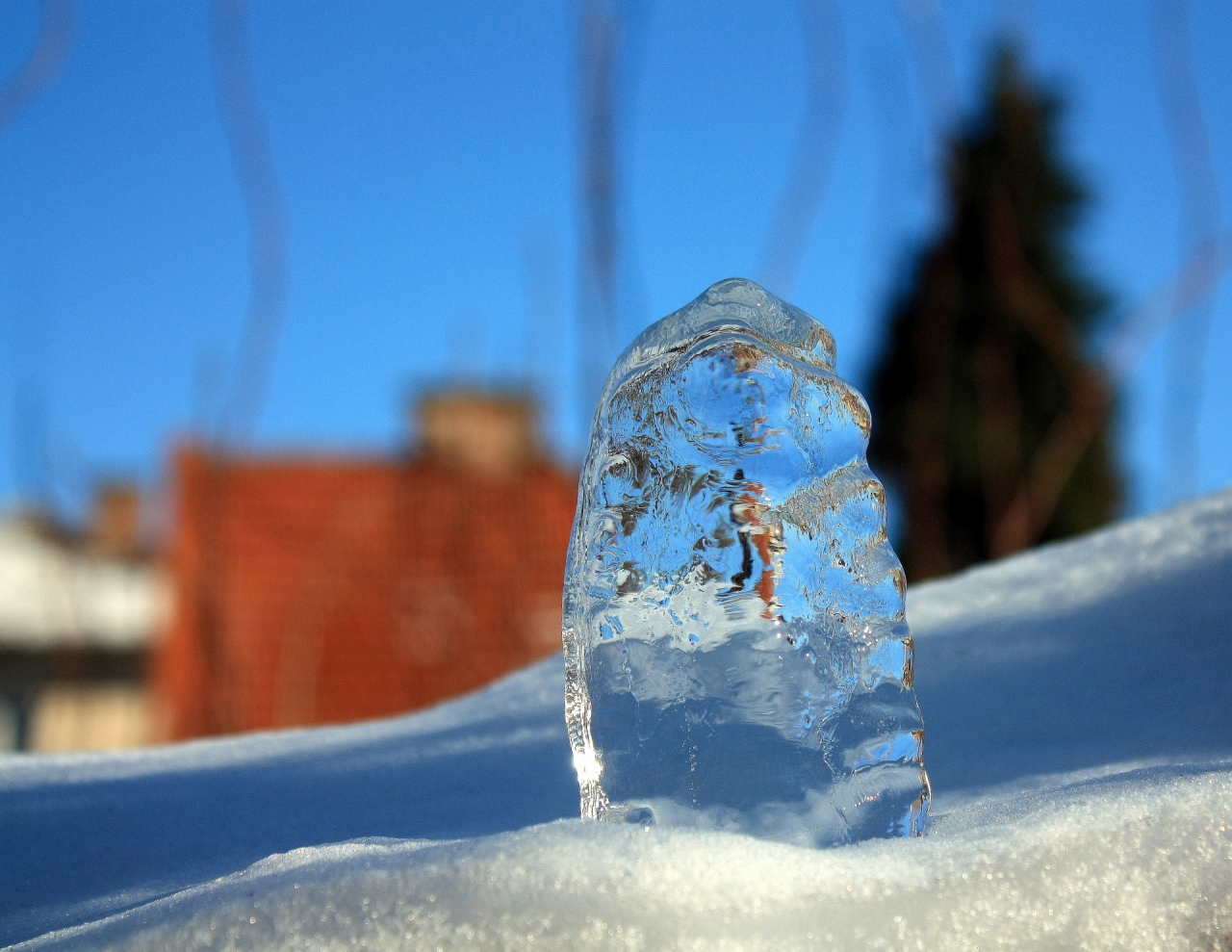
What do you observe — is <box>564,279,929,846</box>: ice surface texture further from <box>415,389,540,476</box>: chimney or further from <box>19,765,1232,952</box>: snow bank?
<box>415,389,540,476</box>: chimney

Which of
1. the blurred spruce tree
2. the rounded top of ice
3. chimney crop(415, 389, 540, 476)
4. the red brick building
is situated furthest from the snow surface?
the blurred spruce tree

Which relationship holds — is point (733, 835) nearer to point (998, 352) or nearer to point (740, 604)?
point (740, 604)

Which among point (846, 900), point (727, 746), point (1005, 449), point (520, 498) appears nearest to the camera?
point (846, 900)

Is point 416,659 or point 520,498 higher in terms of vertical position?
point 520,498

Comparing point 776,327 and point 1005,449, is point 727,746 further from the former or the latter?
point 1005,449

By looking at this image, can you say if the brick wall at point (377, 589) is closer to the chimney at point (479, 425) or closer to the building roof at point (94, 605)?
the chimney at point (479, 425)

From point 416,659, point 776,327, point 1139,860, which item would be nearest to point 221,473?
point 776,327

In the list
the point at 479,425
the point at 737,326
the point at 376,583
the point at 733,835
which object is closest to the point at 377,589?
the point at 376,583

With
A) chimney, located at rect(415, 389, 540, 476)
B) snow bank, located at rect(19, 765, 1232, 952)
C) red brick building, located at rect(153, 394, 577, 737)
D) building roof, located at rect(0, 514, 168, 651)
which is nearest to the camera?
snow bank, located at rect(19, 765, 1232, 952)
